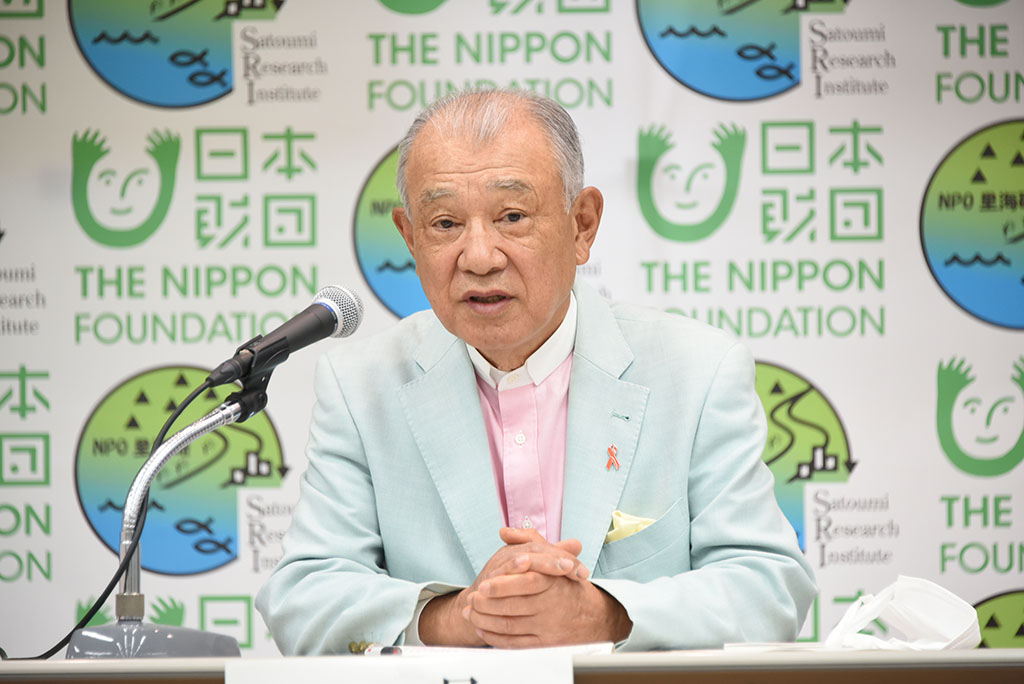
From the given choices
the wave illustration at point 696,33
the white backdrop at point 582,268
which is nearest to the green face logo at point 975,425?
the white backdrop at point 582,268

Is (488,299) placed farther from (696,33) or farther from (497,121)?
(696,33)

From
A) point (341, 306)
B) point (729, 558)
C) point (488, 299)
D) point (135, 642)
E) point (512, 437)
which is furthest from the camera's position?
point (512, 437)

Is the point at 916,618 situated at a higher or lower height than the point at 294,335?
lower

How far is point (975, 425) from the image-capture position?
310 centimetres

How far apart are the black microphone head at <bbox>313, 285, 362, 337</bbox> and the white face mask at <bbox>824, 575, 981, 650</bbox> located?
0.81 metres

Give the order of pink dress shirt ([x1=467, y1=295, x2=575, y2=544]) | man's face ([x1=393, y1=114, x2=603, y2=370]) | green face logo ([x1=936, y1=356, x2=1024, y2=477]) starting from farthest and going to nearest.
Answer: green face logo ([x1=936, y1=356, x2=1024, y2=477]) → pink dress shirt ([x1=467, y1=295, x2=575, y2=544]) → man's face ([x1=393, y1=114, x2=603, y2=370])

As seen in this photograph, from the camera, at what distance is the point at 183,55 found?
10.4ft

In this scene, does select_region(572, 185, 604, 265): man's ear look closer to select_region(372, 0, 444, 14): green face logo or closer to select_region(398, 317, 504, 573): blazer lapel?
select_region(398, 317, 504, 573): blazer lapel

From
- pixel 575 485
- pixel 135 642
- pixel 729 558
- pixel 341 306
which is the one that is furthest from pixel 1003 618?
pixel 135 642

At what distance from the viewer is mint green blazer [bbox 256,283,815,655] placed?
1.64 meters

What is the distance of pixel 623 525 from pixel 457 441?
0.33 m

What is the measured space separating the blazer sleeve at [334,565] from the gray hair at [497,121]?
1.44 feet

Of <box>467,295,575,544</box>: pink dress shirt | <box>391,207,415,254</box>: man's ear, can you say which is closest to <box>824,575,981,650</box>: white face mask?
<box>467,295,575,544</box>: pink dress shirt

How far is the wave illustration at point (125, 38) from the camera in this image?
3.18 m
